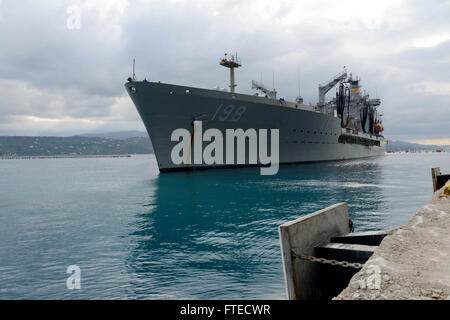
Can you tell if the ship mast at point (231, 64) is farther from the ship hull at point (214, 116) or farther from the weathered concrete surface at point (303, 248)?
the weathered concrete surface at point (303, 248)

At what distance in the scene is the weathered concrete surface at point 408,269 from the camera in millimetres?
2492

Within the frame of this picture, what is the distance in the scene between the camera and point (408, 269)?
2902 mm

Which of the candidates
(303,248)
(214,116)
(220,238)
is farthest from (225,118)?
(303,248)

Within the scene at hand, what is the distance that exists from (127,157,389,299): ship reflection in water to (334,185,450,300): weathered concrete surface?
1.85m

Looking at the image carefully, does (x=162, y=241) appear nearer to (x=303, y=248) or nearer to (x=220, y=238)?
(x=220, y=238)

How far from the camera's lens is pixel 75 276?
5.40m

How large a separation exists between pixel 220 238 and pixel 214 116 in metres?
19.2

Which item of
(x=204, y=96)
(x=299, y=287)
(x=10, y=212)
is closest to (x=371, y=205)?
(x=299, y=287)

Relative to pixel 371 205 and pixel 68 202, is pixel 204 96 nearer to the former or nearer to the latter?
pixel 68 202

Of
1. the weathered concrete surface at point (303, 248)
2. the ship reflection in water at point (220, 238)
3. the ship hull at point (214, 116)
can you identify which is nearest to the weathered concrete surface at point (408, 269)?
the weathered concrete surface at point (303, 248)

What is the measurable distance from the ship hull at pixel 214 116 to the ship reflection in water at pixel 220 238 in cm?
1008

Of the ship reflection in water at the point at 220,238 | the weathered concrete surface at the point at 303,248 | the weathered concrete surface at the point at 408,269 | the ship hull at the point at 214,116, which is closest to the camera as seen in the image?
the weathered concrete surface at the point at 408,269

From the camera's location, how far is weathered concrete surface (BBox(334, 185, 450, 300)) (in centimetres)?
249
